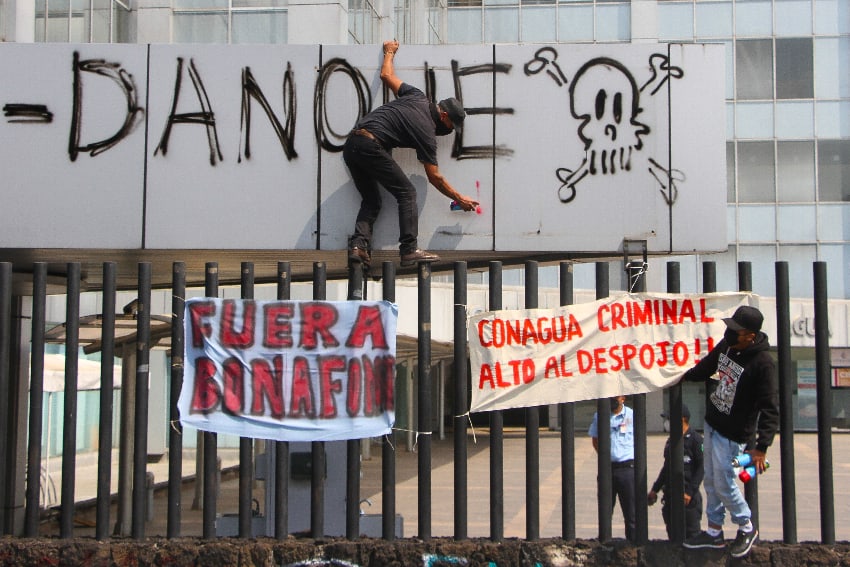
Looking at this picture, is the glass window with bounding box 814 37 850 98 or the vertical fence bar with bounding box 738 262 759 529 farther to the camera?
the glass window with bounding box 814 37 850 98

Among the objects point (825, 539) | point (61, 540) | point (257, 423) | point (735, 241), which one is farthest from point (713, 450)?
point (735, 241)

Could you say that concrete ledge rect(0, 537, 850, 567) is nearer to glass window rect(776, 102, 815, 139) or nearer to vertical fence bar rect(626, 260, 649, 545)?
vertical fence bar rect(626, 260, 649, 545)

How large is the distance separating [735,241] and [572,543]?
89.9 ft

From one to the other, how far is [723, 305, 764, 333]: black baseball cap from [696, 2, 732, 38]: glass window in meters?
28.3

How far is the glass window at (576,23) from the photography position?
3216 cm

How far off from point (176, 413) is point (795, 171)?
95.9ft

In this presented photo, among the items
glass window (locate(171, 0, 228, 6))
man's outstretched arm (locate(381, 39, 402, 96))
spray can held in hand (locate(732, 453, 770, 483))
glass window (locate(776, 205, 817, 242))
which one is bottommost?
spray can held in hand (locate(732, 453, 770, 483))

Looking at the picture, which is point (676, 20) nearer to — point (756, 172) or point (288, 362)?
point (756, 172)

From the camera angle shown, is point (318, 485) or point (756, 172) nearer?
point (318, 485)

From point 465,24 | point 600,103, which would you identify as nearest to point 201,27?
point 465,24

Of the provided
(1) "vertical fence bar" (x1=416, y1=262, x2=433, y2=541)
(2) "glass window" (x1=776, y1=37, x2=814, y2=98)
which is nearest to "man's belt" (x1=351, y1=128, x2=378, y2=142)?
(1) "vertical fence bar" (x1=416, y1=262, x2=433, y2=541)

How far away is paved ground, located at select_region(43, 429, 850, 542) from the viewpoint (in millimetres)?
12984

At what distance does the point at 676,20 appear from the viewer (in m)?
33.2

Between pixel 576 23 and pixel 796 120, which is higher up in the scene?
pixel 576 23
